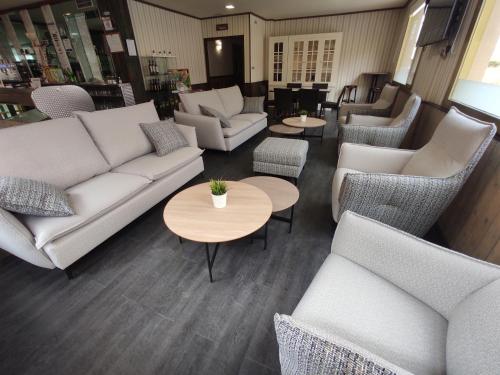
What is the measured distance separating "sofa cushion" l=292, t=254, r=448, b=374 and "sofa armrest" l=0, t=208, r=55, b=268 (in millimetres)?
1542

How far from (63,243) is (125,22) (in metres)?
3.43

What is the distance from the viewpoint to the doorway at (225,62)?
7254 millimetres

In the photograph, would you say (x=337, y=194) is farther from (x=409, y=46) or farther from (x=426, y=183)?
(x=409, y=46)

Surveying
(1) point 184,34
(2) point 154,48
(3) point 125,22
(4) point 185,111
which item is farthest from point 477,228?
(1) point 184,34

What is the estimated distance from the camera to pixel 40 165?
162 cm

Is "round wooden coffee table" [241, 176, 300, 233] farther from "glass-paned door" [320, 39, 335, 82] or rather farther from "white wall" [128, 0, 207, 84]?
"glass-paned door" [320, 39, 335, 82]

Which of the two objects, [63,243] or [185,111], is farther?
[185,111]

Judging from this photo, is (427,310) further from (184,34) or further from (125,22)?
(184,34)

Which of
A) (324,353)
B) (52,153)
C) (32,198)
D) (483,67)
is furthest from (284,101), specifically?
(324,353)

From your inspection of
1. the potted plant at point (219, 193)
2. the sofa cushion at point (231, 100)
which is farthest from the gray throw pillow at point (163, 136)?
the sofa cushion at point (231, 100)

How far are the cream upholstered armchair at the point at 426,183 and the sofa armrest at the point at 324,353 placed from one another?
1.18m

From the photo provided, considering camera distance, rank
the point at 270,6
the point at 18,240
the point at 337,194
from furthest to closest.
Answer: the point at 270,6
the point at 337,194
the point at 18,240

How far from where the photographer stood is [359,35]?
5.85 meters

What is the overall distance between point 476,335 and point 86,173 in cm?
241
